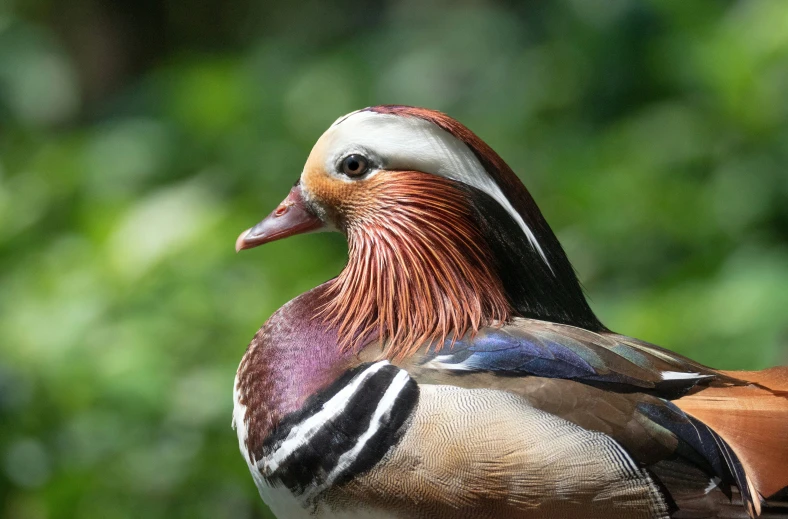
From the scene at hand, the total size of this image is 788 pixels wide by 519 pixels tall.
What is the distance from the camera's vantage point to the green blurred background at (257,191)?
96.1 inches

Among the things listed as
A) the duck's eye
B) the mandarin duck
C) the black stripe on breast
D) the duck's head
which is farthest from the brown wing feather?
the duck's eye

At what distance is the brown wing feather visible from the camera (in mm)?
1144

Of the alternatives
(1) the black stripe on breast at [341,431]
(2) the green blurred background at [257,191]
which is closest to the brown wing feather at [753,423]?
(1) the black stripe on breast at [341,431]

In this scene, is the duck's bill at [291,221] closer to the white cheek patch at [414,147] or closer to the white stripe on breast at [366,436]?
the white cheek patch at [414,147]

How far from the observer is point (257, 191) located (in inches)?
145

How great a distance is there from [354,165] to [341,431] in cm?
36

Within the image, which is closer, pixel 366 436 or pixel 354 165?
pixel 366 436

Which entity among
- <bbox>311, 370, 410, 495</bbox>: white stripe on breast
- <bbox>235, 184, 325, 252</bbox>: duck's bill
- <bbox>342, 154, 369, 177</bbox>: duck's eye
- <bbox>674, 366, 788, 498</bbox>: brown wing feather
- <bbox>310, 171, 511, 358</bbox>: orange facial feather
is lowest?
<bbox>674, 366, 788, 498</bbox>: brown wing feather

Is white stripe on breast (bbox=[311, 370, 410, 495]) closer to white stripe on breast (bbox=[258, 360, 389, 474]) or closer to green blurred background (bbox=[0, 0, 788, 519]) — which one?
white stripe on breast (bbox=[258, 360, 389, 474])

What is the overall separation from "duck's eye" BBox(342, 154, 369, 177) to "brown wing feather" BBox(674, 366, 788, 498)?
1.63 feet

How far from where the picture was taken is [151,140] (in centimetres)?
410

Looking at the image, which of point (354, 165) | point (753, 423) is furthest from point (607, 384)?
point (354, 165)

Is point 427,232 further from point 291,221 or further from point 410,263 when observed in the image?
point 291,221

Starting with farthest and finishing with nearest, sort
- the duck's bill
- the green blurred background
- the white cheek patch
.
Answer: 1. the green blurred background
2. the duck's bill
3. the white cheek patch
